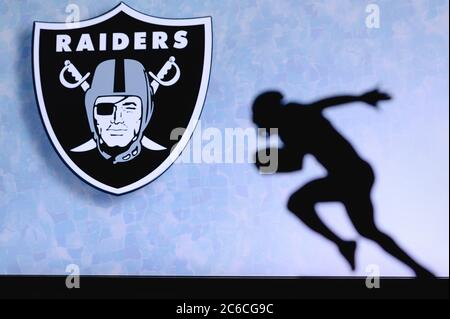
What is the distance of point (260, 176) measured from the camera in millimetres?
1590

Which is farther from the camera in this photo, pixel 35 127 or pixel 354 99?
pixel 35 127

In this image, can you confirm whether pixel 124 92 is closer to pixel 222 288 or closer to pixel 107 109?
pixel 107 109

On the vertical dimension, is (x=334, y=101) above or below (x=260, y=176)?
above

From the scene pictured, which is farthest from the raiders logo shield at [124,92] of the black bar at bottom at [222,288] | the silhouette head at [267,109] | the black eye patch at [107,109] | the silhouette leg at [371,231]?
the silhouette leg at [371,231]

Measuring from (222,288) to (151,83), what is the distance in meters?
0.58

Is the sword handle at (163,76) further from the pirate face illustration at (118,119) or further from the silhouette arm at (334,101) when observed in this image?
the silhouette arm at (334,101)

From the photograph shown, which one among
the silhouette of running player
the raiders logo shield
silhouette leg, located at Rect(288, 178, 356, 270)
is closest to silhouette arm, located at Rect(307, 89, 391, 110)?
the silhouette of running player

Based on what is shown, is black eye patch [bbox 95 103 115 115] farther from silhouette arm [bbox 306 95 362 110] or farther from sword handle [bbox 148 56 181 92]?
silhouette arm [bbox 306 95 362 110]

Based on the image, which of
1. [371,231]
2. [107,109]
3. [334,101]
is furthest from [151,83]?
[371,231]

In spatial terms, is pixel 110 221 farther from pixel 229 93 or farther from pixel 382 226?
pixel 382 226

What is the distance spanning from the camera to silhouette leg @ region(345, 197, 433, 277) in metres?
1.53

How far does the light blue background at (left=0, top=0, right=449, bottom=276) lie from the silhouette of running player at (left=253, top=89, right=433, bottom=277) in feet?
0.07

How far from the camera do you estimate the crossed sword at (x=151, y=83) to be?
162 centimetres
